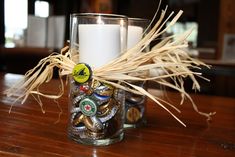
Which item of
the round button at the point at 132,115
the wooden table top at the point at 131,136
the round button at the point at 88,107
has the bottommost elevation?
the wooden table top at the point at 131,136

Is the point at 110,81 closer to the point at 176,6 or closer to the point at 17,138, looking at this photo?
the point at 17,138

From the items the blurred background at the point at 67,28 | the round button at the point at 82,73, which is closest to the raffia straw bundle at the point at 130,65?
the round button at the point at 82,73

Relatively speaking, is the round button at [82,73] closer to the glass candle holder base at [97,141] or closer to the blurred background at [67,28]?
the glass candle holder base at [97,141]

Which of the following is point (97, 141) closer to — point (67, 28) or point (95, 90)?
point (95, 90)

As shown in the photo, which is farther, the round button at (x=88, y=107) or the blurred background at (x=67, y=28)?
the blurred background at (x=67, y=28)

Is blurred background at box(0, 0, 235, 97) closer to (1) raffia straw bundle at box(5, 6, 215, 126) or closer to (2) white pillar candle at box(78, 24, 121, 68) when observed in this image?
(1) raffia straw bundle at box(5, 6, 215, 126)

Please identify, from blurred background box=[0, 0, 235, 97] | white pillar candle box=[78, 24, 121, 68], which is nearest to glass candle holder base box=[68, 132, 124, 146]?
white pillar candle box=[78, 24, 121, 68]
